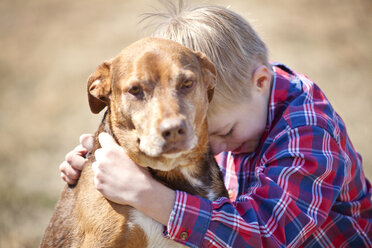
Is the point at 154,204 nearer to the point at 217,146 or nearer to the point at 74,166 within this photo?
the point at 74,166

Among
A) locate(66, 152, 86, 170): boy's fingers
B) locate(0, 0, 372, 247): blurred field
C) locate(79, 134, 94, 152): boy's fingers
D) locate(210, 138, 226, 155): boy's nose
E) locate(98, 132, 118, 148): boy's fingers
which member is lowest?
locate(0, 0, 372, 247): blurred field

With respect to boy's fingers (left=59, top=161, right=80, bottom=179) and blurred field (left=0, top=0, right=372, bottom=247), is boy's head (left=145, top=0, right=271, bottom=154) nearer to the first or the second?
boy's fingers (left=59, top=161, right=80, bottom=179)

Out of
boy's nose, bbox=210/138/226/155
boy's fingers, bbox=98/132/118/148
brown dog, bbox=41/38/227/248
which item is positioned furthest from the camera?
boy's nose, bbox=210/138/226/155

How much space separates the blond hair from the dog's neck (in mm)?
471

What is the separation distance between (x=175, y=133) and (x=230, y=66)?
111cm

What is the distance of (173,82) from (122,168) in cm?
65

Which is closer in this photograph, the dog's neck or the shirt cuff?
the shirt cuff

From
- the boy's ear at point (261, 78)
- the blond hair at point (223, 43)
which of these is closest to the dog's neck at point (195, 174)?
A: the blond hair at point (223, 43)

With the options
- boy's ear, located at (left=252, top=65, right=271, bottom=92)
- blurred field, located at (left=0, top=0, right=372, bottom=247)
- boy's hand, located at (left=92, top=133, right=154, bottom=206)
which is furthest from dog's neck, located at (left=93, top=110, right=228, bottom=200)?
blurred field, located at (left=0, top=0, right=372, bottom=247)

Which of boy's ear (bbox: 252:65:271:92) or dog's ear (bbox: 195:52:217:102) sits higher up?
dog's ear (bbox: 195:52:217:102)

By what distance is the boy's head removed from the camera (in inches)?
130

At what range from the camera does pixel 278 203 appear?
2.71m

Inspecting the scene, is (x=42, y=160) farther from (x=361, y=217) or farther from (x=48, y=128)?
(x=361, y=217)

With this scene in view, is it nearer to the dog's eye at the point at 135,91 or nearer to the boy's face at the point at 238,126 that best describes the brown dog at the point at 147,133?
the dog's eye at the point at 135,91
